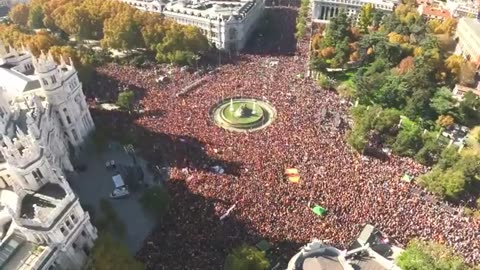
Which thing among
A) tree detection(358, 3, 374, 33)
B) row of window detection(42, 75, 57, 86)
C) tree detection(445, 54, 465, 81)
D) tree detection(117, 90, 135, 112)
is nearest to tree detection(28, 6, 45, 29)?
tree detection(117, 90, 135, 112)

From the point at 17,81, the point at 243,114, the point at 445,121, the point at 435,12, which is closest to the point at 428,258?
the point at 445,121

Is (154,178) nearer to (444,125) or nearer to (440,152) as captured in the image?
(440,152)

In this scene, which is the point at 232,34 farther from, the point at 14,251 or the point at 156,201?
the point at 14,251

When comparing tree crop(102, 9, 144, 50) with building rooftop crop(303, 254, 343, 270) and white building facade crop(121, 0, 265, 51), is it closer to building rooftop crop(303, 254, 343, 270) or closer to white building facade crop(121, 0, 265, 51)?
white building facade crop(121, 0, 265, 51)

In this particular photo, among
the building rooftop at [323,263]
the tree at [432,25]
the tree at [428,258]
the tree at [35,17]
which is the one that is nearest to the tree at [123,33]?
the tree at [35,17]

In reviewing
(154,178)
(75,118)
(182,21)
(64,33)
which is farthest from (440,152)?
(64,33)
